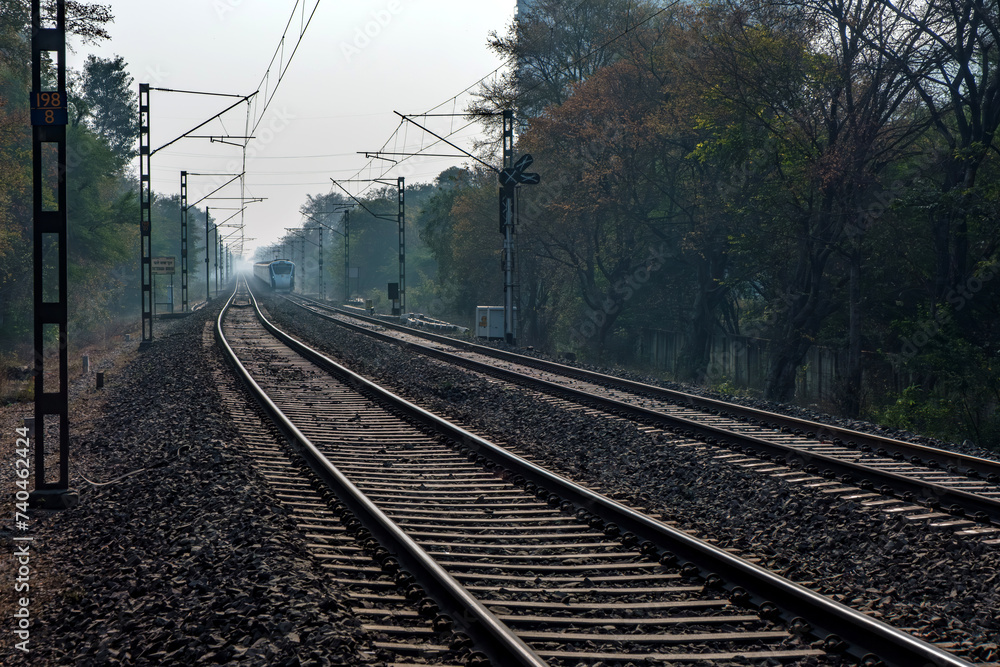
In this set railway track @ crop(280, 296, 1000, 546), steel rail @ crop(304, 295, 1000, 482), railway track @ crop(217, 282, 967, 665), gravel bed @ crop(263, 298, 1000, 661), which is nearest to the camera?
railway track @ crop(217, 282, 967, 665)

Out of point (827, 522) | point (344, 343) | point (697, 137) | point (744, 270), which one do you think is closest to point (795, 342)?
point (744, 270)

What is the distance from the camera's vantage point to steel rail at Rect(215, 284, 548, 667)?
14.7 ft

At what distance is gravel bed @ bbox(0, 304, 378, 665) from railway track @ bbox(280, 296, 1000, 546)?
5.23 m

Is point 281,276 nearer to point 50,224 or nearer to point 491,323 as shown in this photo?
point 491,323

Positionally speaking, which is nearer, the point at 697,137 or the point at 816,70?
the point at 816,70

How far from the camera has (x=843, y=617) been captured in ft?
16.1

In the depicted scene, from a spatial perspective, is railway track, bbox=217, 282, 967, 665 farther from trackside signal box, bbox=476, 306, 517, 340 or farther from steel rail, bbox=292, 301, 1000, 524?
trackside signal box, bbox=476, 306, 517, 340

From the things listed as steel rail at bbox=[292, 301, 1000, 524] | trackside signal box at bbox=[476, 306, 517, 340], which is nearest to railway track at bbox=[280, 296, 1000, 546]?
steel rail at bbox=[292, 301, 1000, 524]

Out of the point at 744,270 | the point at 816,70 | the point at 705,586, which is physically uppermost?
the point at 816,70

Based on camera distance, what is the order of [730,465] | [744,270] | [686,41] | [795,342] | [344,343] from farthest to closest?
[744,270]
[686,41]
[344,343]
[795,342]
[730,465]

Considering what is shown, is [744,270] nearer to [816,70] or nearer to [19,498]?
[816,70]

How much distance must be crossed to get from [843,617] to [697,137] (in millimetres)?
30033

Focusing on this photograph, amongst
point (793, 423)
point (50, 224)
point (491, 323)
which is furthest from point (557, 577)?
point (491, 323)

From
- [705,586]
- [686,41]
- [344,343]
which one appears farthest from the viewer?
[686,41]
